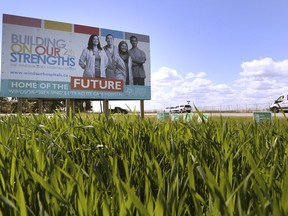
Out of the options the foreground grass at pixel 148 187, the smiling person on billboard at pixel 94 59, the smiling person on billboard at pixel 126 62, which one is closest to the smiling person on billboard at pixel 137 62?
the smiling person on billboard at pixel 126 62

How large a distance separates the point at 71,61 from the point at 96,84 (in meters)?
1.16

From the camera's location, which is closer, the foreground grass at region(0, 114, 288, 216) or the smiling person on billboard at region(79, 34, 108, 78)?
the foreground grass at region(0, 114, 288, 216)

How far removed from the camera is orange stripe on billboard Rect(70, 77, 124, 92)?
1041 cm

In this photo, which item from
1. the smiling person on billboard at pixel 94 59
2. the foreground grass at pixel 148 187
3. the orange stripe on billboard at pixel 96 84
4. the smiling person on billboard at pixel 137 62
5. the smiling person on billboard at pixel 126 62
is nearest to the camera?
the foreground grass at pixel 148 187

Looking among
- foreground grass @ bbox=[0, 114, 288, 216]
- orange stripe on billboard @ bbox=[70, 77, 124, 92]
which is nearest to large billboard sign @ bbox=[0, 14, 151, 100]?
orange stripe on billboard @ bbox=[70, 77, 124, 92]

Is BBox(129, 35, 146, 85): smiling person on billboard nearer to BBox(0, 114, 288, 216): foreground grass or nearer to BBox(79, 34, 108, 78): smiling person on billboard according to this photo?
BBox(79, 34, 108, 78): smiling person on billboard

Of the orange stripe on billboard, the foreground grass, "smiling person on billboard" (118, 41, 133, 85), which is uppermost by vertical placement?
"smiling person on billboard" (118, 41, 133, 85)

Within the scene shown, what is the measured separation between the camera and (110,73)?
11.0 meters

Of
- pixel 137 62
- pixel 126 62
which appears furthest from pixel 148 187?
pixel 137 62

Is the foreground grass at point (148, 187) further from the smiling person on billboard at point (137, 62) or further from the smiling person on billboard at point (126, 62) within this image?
the smiling person on billboard at point (137, 62)

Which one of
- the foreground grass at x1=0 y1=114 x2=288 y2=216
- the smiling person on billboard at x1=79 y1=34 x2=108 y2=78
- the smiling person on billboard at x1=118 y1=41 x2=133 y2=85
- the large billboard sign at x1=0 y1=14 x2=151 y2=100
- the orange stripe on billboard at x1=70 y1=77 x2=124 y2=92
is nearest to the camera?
the foreground grass at x1=0 y1=114 x2=288 y2=216

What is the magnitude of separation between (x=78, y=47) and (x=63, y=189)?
10073mm

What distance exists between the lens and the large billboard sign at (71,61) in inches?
371

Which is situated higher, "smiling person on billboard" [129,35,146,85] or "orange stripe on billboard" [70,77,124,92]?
"smiling person on billboard" [129,35,146,85]
